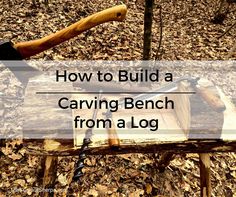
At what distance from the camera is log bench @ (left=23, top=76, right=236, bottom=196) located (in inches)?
92.7

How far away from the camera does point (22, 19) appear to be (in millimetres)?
6441

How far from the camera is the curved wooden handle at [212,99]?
245 cm

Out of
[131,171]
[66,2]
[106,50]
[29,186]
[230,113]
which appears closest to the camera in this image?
[230,113]

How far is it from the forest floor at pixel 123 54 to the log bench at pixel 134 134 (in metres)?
1.00

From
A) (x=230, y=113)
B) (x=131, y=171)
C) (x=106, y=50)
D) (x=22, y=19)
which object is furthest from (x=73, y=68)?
(x=230, y=113)

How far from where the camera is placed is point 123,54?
609 cm

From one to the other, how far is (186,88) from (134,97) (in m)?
0.56

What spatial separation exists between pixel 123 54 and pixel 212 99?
3.78m

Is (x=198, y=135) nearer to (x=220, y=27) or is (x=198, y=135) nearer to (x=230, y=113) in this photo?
(x=230, y=113)

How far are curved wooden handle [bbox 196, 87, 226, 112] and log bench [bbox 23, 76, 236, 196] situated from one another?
0.05 metres

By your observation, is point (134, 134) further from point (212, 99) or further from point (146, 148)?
point (212, 99)

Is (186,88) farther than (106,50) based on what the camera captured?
No

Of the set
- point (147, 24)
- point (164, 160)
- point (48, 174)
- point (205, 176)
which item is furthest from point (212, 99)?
point (147, 24)

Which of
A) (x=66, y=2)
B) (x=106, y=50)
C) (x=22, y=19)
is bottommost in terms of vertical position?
(x=106, y=50)
